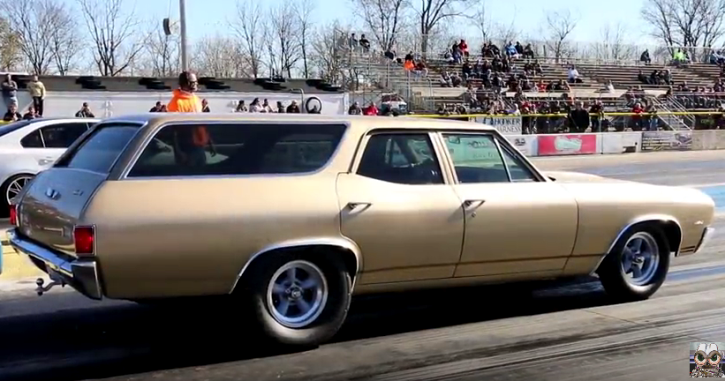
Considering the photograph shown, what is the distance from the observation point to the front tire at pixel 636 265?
6.95 meters

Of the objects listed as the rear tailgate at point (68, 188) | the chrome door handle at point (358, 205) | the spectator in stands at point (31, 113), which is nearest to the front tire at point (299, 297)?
the chrome door handle at point (358, 205)

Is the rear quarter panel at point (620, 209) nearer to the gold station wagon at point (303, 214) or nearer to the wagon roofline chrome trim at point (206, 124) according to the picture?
the gold station wagon at point (303, 214)

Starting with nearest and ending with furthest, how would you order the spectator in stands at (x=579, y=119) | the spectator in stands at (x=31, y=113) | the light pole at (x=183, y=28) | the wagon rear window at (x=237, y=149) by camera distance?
1. the wagon rear window at (x=237, y=149)
2. the spectator in stands at (x=31, y=113)
3. the light pole at (x=183, y=28)
4. the spectator in stands at (x=579, y=119)

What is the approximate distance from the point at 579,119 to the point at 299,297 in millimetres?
25291

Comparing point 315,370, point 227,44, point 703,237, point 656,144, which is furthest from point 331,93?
point 227,44

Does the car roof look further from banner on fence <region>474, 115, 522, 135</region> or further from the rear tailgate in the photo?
banner on fence <region>474, 115, 522, 135</region>

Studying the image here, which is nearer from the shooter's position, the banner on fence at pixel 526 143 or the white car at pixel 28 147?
the white car at pixel 28 147

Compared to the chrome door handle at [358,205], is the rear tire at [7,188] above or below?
below

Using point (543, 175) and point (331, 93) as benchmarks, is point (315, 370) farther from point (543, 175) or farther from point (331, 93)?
point (331, 93)

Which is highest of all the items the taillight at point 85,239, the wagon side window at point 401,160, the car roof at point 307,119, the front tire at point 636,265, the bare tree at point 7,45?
the bare tree at point 7,45

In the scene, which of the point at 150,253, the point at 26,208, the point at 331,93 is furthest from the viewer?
the point at 331,93

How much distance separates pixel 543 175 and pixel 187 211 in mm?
2969

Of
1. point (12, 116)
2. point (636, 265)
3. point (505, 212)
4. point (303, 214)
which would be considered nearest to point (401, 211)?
point (303, 214)

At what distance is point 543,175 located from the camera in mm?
6812
